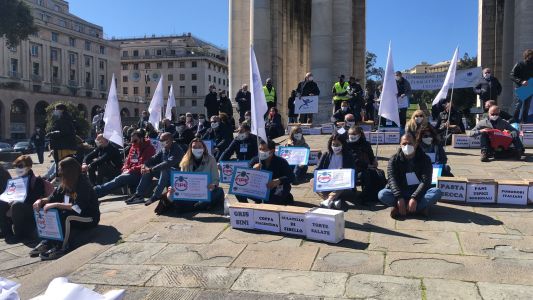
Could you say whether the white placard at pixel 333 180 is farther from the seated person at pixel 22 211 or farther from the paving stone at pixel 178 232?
the seated person at pixel 22 211

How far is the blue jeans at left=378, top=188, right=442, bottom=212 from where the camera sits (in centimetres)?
724

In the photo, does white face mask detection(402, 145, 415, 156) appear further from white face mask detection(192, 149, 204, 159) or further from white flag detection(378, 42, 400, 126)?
white face mask detection(192, 149, 204, 159)

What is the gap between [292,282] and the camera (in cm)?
509

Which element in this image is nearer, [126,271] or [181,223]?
[126,271]

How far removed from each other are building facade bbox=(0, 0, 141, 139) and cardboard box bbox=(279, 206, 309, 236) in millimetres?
65671

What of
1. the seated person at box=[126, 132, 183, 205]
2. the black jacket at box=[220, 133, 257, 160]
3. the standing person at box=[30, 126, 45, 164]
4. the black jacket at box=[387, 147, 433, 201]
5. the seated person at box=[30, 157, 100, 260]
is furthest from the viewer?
the standing person at box=[30, 126, 45, 164]

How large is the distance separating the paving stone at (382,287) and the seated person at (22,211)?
5812 millimetres

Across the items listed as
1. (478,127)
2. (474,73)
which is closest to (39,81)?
(474,73)

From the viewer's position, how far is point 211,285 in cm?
515

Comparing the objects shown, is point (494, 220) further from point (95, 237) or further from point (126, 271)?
point (95, 237)

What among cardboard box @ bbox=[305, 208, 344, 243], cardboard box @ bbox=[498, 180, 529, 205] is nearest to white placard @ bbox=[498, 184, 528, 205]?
cardboard box @ bbox=[498, 180, 529, 205]

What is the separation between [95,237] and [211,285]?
3.03 metres

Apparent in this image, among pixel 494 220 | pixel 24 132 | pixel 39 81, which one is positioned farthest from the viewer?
pixel 39 81

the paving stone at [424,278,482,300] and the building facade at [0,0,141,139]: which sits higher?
the building facade at [0,0,141,139]
